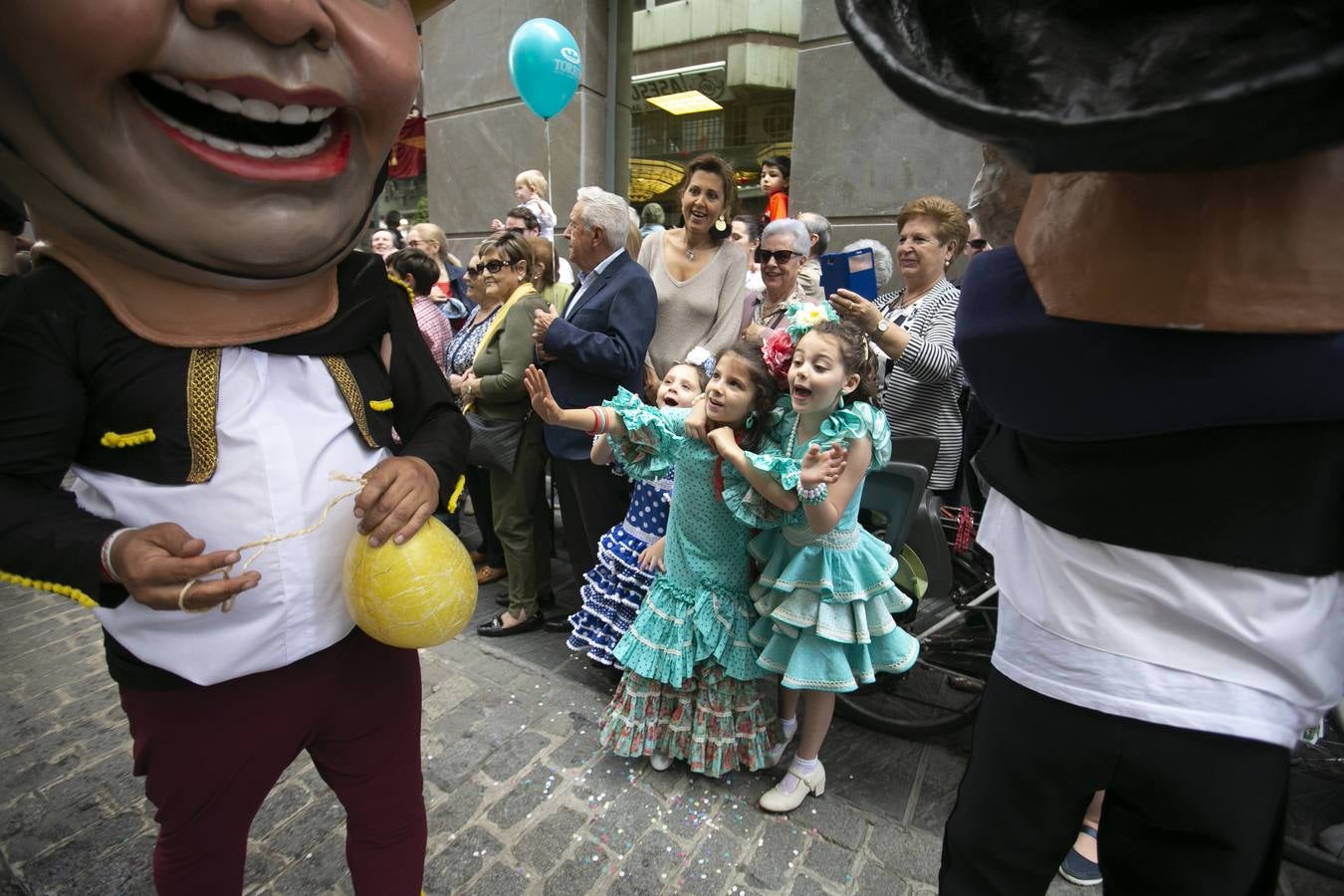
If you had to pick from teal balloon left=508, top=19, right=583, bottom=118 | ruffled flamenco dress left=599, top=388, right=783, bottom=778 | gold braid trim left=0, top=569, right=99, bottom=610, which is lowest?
ruffled flamenco dress left=599, top=388, right=783, bottom=778

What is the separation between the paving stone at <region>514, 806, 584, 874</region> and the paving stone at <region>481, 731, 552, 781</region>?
25 cm

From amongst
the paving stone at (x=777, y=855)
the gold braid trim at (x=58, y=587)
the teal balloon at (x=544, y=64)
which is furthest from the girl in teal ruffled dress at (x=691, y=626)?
the teal balloon at (x=544, y=64)

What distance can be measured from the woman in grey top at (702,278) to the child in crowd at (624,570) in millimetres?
570

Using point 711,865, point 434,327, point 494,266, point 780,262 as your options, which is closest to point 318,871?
point 711,865

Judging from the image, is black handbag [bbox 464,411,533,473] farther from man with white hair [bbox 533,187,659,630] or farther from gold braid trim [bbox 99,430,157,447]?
gold braid trim [bbox 99,430,157,447]

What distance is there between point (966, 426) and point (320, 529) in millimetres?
2747

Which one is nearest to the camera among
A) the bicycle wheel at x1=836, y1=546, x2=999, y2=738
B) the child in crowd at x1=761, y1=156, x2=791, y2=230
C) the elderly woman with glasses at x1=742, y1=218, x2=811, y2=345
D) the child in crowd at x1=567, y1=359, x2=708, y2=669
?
the bicycle wheel at x1=836, y1=546, x2=999, y2=738

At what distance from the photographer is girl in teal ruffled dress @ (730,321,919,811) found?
6.26 ft

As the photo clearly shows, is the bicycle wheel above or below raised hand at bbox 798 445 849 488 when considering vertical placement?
below

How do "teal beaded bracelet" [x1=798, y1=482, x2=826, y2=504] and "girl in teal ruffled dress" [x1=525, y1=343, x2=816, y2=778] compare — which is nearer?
"teal beaded bracelet" [x1=798, y1=482, x2=826, y2=504]

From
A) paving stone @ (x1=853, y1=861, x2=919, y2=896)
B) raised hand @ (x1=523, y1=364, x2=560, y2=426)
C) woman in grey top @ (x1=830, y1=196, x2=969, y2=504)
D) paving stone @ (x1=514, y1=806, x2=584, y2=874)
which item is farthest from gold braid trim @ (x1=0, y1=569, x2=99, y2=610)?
woman in grey top @ (x1=830, y1=196, x2=969, y2=504)

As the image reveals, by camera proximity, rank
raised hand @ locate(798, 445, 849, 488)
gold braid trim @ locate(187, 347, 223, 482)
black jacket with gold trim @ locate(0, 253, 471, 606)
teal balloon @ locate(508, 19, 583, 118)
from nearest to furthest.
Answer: black jacket with gold trim @ locate(0, 253, 471, 606) → gold braid trim @ locate(187, 347, 223, 482) → raised hand @ locate(798, 445, 849, 488) → teal balloon @ locate(508, 19, 583, 118)

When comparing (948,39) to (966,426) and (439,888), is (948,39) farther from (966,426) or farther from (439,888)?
(966,426)

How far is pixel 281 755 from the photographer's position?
1316 millimetres
